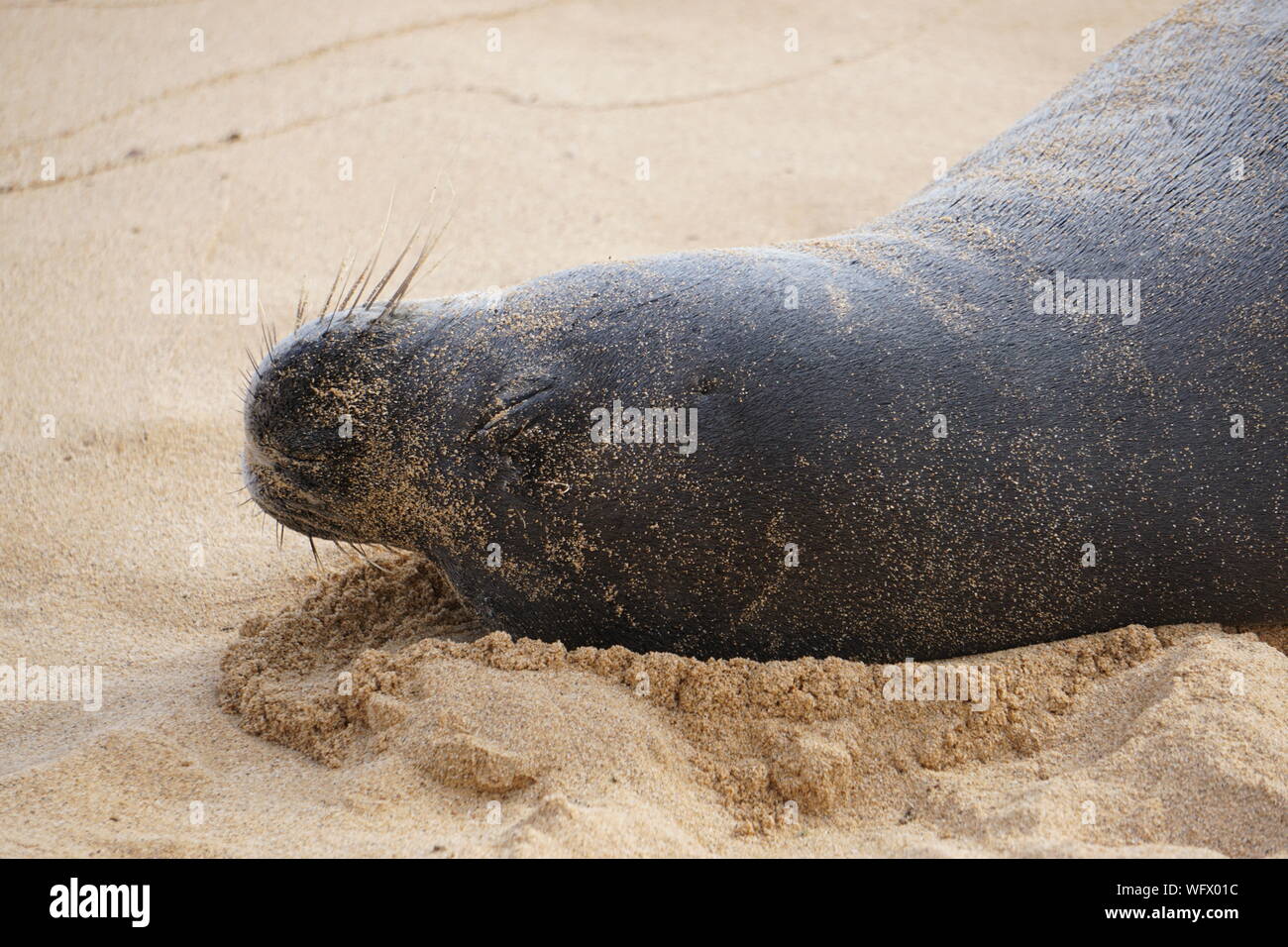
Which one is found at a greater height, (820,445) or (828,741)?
(820,445)

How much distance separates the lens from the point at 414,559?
3166mm

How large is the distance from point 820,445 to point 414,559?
1.19 meters

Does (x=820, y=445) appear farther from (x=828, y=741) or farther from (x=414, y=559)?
(x=414, y=559)

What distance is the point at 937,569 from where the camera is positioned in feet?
8.26

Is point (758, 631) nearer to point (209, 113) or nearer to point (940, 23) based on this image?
point (209, 113)

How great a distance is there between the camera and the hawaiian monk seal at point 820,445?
98.6 inches

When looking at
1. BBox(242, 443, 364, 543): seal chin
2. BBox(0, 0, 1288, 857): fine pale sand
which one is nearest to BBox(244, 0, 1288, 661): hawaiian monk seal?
BBox(242, 443, 364, 543): seal chin

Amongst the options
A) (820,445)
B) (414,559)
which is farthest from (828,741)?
(414,559)

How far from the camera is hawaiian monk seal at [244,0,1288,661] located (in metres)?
2.50

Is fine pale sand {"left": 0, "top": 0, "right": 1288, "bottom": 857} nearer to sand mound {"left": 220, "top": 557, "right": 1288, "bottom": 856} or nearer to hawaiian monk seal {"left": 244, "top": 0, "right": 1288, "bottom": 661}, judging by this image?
sand mound {"left": 220, "top": 557, "right": 1288, "bottom": 856}

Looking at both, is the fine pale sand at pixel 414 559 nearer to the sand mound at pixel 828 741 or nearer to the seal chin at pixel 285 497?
the sand mound at pixel 828 741

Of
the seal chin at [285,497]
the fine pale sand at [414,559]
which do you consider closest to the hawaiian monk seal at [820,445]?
the seal chin at [285,497]

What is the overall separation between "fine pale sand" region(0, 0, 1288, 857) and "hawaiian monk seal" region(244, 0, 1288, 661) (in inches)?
5.2
